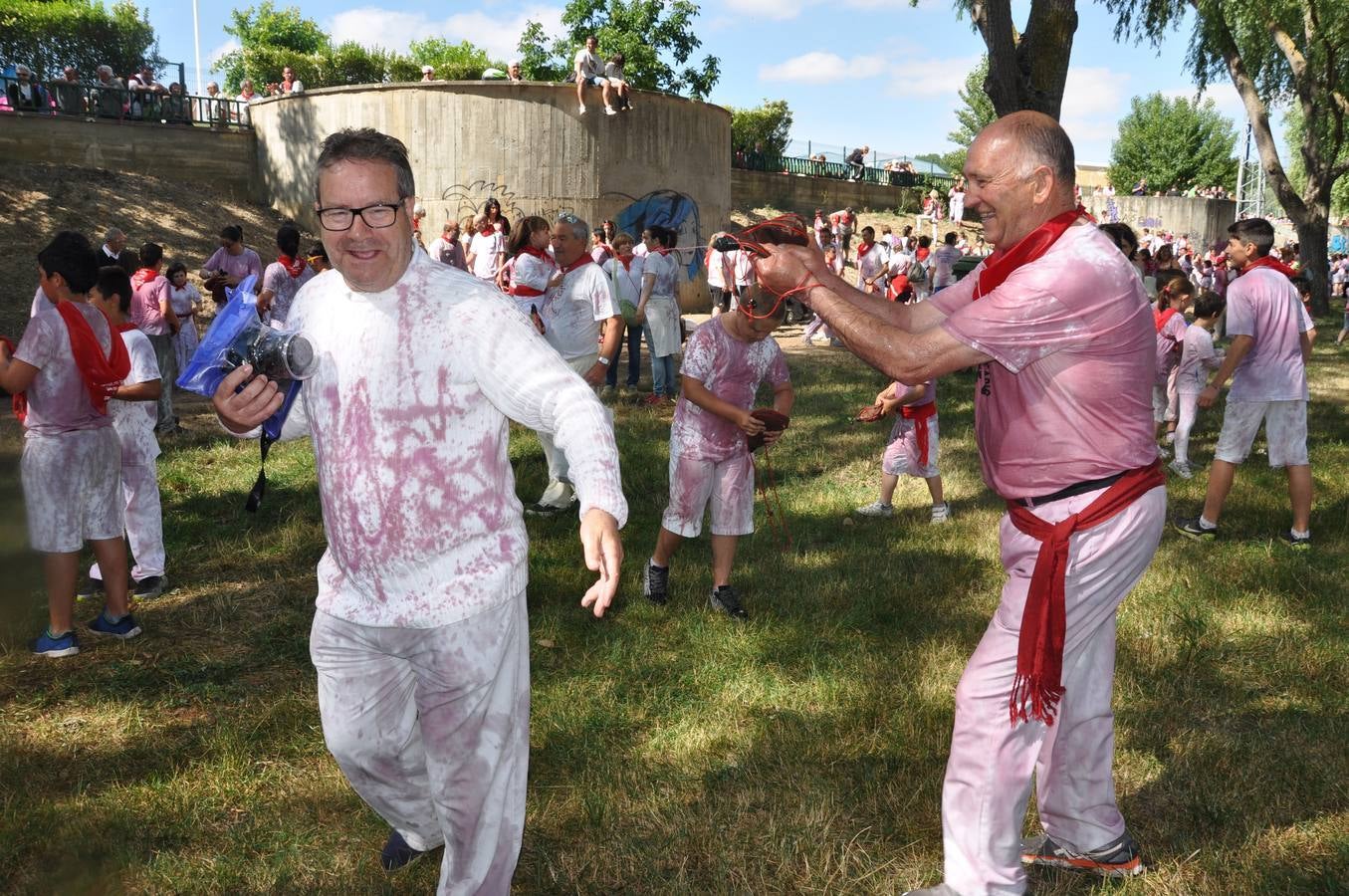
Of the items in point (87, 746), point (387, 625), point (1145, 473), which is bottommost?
point (87, 746)

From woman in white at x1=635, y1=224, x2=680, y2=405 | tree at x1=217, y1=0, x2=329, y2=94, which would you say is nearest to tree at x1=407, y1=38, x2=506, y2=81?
tree at x1=217, y1=0, x2=329, y2=94

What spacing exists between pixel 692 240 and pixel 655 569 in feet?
64.4

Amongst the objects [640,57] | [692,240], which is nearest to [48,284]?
[692,240]

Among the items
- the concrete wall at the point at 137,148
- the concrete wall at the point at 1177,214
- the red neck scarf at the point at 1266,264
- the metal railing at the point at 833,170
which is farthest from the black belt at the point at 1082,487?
the concrete wall at the point at 1177,214

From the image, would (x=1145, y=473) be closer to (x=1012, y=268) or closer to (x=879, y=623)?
(x=1012, y=268)

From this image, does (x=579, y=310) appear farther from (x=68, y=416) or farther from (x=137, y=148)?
(x=137, y=148)

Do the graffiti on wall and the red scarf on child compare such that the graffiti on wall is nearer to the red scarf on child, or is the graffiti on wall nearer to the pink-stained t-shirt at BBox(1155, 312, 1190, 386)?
the pink-stained t-shirt at BBox(1155, 312, 1190, 386)

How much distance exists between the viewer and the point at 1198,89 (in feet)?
75.8

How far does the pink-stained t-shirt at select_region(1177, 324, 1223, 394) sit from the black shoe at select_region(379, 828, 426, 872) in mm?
8220

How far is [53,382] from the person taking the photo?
5055mm

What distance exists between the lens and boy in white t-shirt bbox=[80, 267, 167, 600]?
229 inches

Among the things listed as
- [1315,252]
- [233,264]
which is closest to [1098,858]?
[233,264]

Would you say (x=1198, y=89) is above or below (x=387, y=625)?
above

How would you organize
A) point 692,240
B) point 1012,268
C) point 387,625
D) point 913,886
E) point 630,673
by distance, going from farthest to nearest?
point 692,240 → point 630,673 → point 913,886 → point 1012,268 → point 387,625
